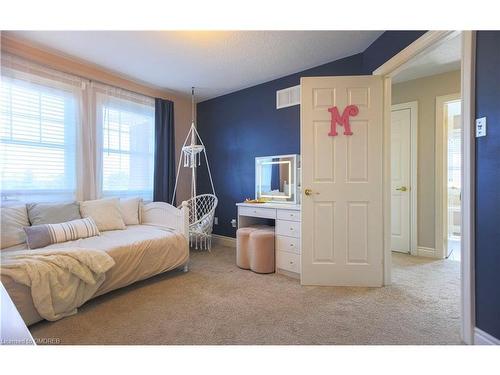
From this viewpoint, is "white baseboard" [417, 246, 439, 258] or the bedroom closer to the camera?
the bedroom

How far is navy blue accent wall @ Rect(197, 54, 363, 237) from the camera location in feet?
10.9

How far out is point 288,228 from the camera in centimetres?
269

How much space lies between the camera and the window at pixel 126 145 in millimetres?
3205

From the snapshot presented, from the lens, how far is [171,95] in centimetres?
397

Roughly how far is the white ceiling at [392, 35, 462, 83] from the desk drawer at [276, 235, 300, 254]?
82.6 inches

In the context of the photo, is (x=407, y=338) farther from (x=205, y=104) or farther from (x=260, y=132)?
(x=205, y=104)

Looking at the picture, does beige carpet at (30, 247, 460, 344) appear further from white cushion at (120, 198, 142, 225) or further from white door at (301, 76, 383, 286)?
white cushion at (120, 198, 142, 225)

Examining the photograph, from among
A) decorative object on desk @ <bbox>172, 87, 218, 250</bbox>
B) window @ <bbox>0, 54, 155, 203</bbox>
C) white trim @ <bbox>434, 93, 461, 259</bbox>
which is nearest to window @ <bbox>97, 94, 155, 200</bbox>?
window @ <bbox>0, 54, 155, 203</bbox>

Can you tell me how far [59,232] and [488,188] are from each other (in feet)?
10.2

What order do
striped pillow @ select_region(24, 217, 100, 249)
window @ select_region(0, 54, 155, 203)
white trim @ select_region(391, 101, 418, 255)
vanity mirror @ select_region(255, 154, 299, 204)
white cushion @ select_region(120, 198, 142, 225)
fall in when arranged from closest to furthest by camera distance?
striped pillow @ select_region(24, 217, 100, 249)
window @ select_region(0, 54, 155, 203)
white cushion @ select_region(120, 198, 142, 225)
vanity mirror @ select_region(255, 154, 299, 204)
white trim @ select_region(391, 101, 418, 255)

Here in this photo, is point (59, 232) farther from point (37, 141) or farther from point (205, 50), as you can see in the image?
point (205, 50)

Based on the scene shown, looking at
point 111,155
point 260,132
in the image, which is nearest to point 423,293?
point 260,132

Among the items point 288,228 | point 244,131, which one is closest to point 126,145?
point 244,131

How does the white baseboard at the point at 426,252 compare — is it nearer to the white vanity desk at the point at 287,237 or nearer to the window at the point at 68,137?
the white vanity desk at the point at 287,237
